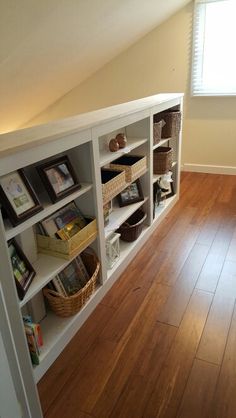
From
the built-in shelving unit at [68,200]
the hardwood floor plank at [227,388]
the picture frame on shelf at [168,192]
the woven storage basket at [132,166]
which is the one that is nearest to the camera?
the built-in shelving unit at [68,200]

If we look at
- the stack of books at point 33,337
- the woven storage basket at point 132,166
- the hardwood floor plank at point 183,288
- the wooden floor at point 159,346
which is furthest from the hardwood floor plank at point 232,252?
the stack of books at point 33,337

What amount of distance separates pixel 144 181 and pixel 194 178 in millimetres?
1623

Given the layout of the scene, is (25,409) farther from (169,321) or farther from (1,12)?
(1,12)

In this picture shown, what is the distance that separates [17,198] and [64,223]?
1.37ft

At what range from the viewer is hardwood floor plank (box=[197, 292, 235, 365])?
5.07ft

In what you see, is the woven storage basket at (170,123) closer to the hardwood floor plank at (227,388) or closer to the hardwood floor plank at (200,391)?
the hardwood floor plank at (227,388)

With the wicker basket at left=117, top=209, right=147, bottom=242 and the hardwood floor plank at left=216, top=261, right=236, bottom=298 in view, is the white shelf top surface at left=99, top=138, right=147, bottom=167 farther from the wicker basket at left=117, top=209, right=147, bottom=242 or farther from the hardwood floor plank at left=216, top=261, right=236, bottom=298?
the hardwood floor plank at left=216, top=261, right=236, bottom=298

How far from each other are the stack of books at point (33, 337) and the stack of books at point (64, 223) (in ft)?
1.32

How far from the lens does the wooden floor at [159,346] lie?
1.34 m

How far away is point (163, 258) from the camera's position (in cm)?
233

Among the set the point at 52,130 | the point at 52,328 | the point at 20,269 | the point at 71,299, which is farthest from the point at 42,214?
the point at 52,328

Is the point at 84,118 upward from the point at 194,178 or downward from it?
upward

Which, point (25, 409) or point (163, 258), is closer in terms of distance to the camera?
point (25, 409)

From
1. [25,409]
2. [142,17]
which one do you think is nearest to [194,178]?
[142,17]
